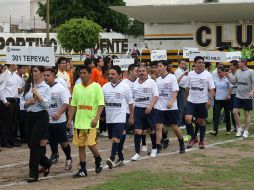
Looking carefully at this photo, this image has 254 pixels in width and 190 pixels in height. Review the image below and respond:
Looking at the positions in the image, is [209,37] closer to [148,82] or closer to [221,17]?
[221,17]

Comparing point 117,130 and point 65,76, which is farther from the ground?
point 65,76

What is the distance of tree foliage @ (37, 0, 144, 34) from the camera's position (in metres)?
71.9

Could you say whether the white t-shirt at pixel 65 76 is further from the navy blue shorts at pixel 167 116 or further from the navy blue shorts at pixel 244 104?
the navy blue shorts at pixel 244 104

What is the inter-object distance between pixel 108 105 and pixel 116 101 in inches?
6.7

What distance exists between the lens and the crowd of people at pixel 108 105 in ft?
33.9

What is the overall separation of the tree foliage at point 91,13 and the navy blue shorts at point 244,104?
182 ft

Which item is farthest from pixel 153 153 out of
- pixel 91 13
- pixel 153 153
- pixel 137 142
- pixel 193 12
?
pixel 91 13

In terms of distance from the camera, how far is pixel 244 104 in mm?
16094

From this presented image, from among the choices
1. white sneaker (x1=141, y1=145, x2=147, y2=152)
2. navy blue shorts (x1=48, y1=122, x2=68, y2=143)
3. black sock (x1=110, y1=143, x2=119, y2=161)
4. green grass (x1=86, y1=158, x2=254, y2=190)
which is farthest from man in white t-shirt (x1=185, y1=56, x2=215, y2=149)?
navy blue shorts (x1=48, y1=122, x2=68, y2=143)

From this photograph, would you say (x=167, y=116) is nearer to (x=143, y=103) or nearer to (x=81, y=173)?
(x=143, y=103)

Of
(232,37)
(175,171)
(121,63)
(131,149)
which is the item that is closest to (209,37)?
(232,37)

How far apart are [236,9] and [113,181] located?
33.2 meters

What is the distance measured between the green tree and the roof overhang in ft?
29.8

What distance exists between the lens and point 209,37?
148ft
